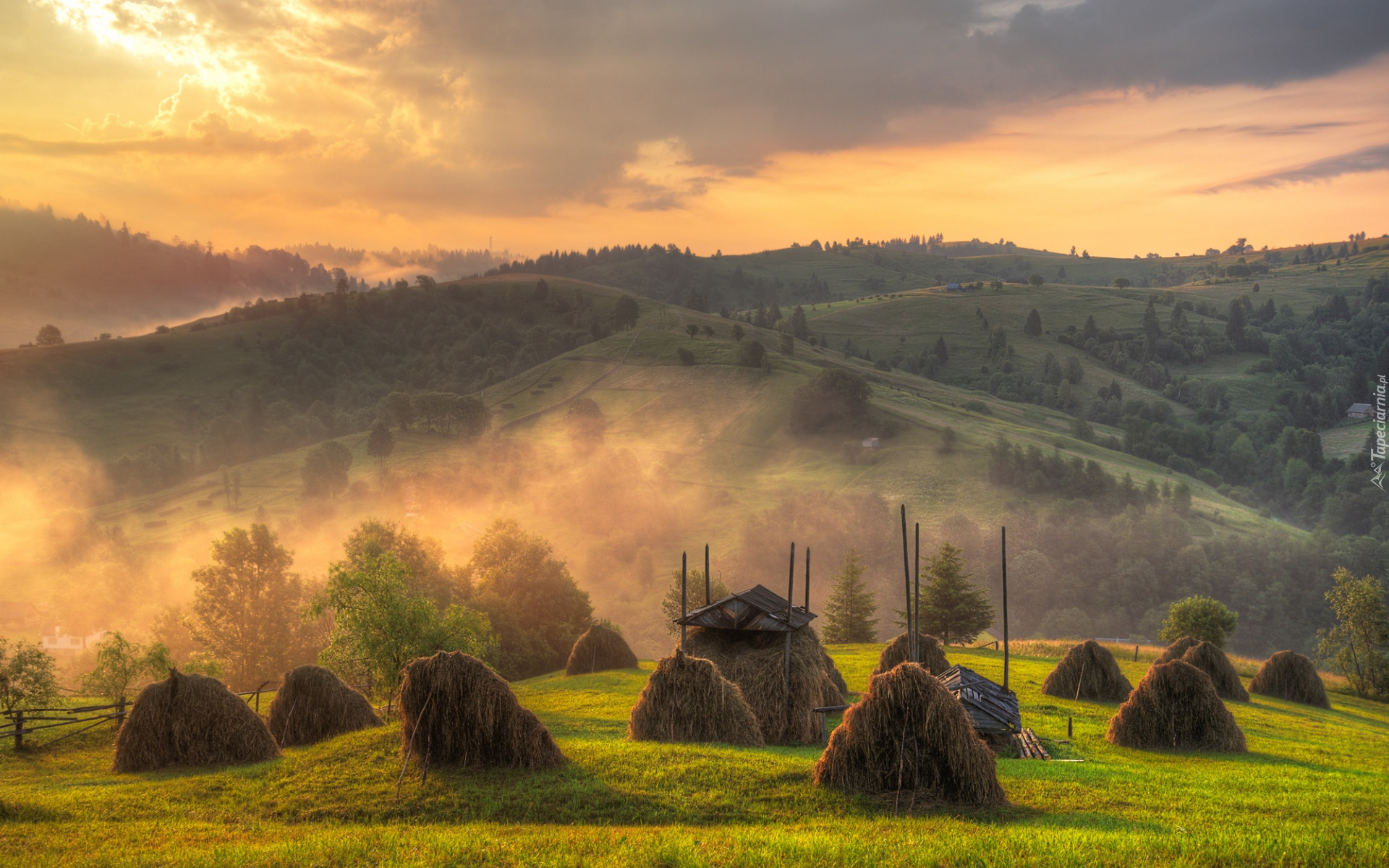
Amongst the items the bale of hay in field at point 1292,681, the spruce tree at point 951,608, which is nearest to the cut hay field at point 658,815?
the bale of hay in field at point 1292,681

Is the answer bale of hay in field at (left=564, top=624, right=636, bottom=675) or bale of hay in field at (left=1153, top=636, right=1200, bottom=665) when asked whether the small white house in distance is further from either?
bale of hay in field at (left=1153, top=636, right=1200, bottom=665)

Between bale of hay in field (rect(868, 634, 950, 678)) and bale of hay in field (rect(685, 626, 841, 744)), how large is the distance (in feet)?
25.2

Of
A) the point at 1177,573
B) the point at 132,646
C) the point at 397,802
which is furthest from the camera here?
the point at 1177,573

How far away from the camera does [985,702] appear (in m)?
28.9

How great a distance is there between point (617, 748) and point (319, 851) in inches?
378

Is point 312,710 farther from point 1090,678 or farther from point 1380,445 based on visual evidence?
point 1380,445

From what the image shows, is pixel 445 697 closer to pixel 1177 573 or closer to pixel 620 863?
pixel 620 863

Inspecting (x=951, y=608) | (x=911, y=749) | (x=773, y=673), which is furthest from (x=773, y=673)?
(x=951, y=608)

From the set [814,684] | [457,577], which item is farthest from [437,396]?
[814,684]

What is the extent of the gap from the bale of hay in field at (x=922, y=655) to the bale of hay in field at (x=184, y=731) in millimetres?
27577

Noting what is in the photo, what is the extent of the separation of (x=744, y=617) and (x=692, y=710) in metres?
6.60

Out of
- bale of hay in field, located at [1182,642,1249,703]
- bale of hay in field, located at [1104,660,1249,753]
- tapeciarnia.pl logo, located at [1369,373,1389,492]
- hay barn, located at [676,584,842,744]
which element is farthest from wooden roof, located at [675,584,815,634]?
Result: tapeciarnia.pl logo, located at [1369,373,1389,492]

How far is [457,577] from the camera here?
2872 inches

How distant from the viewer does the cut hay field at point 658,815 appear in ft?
47.0
